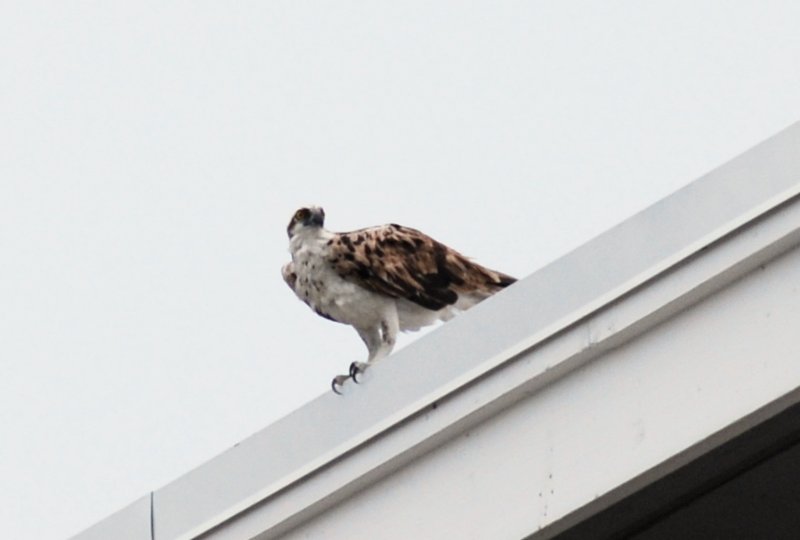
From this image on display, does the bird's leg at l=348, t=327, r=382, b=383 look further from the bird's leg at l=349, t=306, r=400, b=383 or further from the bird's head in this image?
the bird's head

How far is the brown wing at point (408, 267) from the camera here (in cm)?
727

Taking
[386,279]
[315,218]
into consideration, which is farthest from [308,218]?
[386,279]

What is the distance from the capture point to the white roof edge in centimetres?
386

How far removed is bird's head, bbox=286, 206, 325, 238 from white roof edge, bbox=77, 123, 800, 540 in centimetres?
297

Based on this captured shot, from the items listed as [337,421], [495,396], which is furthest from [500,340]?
[337,421]

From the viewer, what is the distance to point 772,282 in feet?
12.1

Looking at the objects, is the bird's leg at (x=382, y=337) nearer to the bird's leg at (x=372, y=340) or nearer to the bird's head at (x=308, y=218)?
the bird's leg at (x=372, y=340)

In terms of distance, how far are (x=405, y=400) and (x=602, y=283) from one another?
56 cm

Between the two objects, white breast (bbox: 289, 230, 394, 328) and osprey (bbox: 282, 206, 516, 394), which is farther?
white breast (bbox: 289, 230, 394, 328)

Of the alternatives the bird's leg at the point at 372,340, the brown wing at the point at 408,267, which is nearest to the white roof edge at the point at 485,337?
the brown wing at the point at 408,267

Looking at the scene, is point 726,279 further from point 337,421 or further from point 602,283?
point 337,421

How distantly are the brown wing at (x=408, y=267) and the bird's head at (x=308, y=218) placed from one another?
22 cm

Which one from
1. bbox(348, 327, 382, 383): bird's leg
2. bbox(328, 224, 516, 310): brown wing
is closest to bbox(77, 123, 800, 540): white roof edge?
bbox(328, 224, 516, 310): brown wing

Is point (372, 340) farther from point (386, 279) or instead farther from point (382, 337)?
point (386, 279)
